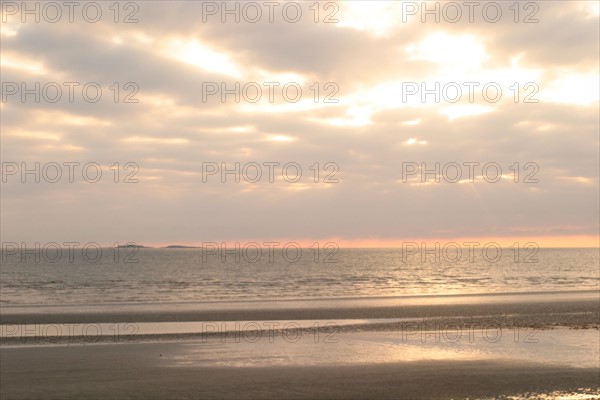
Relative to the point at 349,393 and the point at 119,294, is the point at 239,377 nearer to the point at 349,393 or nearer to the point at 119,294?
the point at 349,393

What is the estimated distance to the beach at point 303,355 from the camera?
18.8 m

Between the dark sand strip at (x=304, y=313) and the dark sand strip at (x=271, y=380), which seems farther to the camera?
the dark sand strip at (x=304, y=313)

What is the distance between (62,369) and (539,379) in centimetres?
1583

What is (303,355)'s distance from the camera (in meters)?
24.2

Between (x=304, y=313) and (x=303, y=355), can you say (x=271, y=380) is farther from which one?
(x=304, y=313)

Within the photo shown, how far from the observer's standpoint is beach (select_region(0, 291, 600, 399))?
1881 cm

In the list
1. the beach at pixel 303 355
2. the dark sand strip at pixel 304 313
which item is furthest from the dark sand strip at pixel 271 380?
the dark sand strip at pixel 304 313

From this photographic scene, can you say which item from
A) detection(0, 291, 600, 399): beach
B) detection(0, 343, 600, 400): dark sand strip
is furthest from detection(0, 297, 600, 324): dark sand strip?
detection(0, 343, 600, 400): dark sand strip

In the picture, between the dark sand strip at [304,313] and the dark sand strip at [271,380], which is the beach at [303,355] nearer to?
the dark sand strip at [271,380]

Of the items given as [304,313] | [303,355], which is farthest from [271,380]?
[304,313]

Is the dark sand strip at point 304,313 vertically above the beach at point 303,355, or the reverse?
the beach at point 303,355

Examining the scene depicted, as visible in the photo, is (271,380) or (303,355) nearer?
(271,380)

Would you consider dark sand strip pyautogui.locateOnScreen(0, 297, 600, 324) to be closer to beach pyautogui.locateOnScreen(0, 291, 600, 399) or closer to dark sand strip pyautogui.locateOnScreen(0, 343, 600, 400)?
beach pyautogui.locateOnScreen(0, 291, 600, 399)

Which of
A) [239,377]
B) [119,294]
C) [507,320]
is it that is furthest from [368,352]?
[119,294]
